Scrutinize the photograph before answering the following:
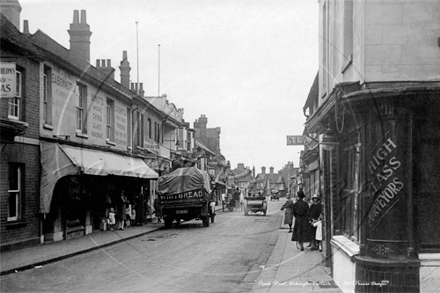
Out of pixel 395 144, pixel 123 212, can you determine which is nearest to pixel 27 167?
pixel 123 212

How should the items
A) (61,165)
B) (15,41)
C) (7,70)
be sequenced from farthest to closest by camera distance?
1. (61,165)
2. (15,41)
3. (7,70)

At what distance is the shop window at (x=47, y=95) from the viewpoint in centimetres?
1694

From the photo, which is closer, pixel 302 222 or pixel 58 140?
pixel 302 222

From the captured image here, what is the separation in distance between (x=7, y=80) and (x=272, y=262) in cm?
737

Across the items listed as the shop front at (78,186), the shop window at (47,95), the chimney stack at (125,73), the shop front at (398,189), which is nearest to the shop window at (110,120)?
the shop front at (78,186)

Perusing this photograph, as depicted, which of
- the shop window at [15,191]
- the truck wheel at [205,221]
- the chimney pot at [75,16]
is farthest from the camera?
the truck wheel at [205,221]

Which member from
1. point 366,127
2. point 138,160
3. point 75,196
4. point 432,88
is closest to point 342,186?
point 366,127

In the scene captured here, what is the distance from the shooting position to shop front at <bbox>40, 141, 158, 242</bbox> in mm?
16375

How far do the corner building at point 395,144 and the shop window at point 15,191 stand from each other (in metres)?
10.1

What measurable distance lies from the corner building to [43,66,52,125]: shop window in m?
11.2

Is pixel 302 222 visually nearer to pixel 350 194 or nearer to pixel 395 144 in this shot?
pixel 350 194

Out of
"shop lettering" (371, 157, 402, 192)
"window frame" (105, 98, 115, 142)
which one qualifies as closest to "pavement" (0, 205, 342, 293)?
"shop lettering" (371, 157, 402, 192)

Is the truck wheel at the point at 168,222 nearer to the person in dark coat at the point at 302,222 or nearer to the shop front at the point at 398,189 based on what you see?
the person in dark coat at the point at 302,222

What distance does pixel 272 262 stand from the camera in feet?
42.0
